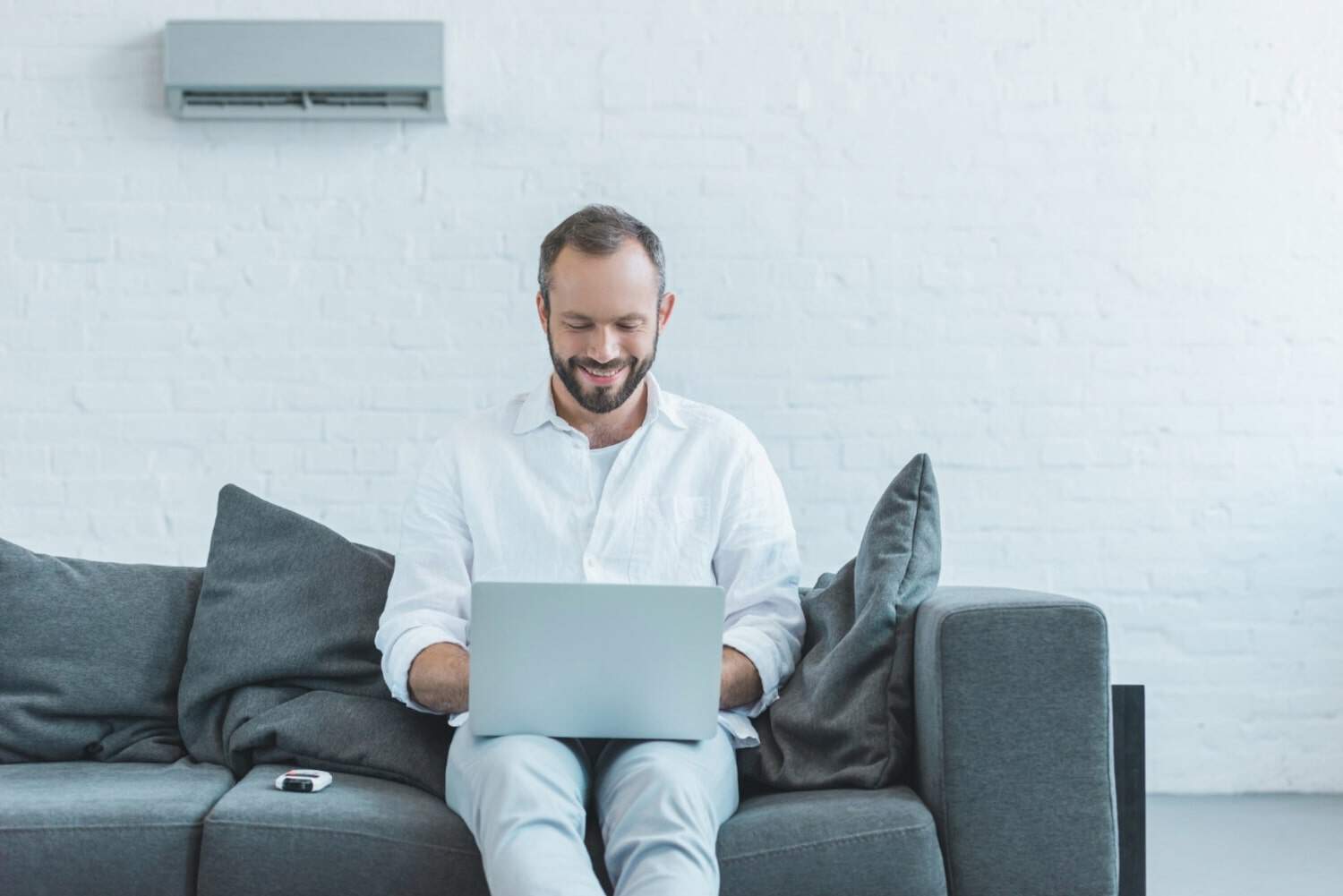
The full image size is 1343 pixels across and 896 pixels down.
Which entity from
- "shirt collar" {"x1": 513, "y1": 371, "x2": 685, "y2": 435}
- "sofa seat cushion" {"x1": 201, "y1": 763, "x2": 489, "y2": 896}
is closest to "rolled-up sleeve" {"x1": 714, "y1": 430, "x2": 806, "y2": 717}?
"shirt collar" {"x1": 513, "y1": 371, "x2": 685, "y2": 435}

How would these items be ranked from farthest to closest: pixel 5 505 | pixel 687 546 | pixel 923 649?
pixel 5 505 < pixel 687 546 < pixel 923 649

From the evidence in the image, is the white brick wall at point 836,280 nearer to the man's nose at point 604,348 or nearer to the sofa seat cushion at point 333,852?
the man's nose at point 604,348

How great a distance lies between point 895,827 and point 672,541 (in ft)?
1.98

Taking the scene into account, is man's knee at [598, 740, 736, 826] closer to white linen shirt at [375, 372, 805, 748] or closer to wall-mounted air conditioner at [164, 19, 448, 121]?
white linen shirt at [375, 372, 805, 748]

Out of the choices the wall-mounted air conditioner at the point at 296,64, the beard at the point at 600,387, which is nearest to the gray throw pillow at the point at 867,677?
the beard at the point at 600,387

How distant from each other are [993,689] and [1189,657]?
5.94 feet

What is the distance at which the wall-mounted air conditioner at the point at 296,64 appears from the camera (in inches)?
131

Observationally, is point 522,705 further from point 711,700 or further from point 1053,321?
point 1053,321

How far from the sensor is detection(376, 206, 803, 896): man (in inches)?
83.0

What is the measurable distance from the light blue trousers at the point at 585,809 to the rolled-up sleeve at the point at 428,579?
190 mm

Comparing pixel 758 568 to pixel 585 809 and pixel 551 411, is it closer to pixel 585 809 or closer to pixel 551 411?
pixel 551 411

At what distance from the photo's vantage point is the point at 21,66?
3.38 m

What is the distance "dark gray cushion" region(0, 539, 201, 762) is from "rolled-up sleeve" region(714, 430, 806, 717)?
0.97 metres

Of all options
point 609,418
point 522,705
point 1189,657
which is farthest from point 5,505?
point 1189,657
